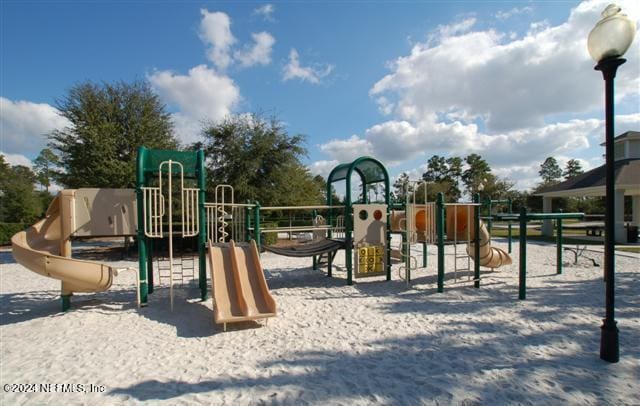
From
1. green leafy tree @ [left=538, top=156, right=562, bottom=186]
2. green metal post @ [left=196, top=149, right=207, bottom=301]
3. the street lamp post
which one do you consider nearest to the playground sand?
the street lamp post

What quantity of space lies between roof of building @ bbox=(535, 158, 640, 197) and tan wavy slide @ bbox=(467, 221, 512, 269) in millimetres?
12448

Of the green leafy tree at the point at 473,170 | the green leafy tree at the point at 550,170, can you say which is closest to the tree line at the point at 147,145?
the green leafy tree at the point at 473,170

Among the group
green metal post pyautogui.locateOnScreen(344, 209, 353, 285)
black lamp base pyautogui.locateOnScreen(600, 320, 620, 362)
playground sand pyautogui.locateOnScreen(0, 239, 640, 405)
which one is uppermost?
green metal post pyautogui.locateOnScreen(344, 209, 353, 285)

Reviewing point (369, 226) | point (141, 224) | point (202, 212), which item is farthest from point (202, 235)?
point (369, 226)

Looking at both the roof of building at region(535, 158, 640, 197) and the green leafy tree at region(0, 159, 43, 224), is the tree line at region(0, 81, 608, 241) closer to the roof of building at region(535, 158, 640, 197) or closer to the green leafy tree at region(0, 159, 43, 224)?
the roof of building at region(535, 158, 640, 197)

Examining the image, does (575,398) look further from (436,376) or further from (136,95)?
(136,95)

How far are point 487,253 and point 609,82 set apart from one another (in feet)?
17.6

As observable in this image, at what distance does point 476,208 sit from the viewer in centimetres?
741

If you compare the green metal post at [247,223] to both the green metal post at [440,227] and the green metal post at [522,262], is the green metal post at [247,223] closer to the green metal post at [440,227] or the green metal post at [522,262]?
the green metal post at [440,227]

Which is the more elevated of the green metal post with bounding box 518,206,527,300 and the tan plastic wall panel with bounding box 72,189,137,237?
the tan plastic wall panel with bounding box 72,189,137,237

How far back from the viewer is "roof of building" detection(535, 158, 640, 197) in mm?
16797

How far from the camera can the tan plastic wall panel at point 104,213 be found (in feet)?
20.8

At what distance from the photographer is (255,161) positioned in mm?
18188

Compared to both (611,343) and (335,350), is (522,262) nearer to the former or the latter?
(611,343)
